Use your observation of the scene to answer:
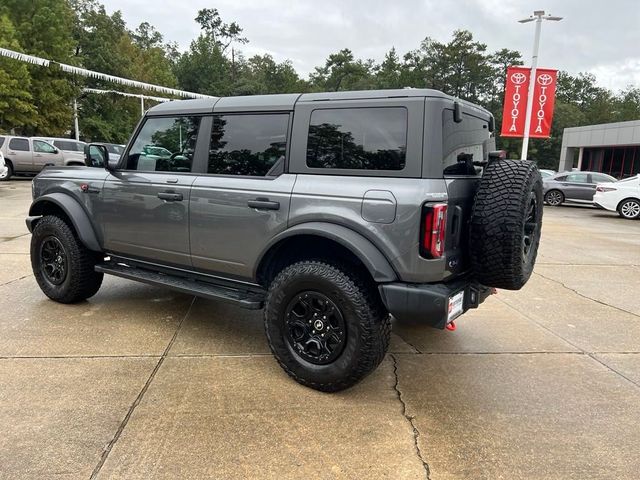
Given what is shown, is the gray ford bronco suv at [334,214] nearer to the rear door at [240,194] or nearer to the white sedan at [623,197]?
the rear door at [240,194]

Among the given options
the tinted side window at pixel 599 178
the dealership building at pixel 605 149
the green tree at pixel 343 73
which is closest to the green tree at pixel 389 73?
the green tree at pixel 343 73

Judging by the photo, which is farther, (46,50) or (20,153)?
(46,50)

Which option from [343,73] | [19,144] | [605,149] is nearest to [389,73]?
[343,73]

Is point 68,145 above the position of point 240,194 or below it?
above

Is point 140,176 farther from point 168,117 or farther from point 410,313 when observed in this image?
point 410,313

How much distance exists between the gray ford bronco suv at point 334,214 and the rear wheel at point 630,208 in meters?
13.4

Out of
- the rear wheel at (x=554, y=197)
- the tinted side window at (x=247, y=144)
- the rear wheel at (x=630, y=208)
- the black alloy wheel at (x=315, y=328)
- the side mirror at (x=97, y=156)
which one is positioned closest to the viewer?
the black alloy wheel at (x=315, y=328)

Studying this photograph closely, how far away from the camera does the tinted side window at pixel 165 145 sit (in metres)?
3.96

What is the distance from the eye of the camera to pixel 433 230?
2.80m

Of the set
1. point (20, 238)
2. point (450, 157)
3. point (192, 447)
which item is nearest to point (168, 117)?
point (450, 157)

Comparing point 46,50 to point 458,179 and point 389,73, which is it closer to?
point 458,179

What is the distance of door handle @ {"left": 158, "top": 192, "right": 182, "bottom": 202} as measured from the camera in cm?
381

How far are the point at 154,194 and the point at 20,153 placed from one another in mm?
18155

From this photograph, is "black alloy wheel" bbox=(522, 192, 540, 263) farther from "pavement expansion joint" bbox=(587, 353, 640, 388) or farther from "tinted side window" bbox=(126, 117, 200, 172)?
"tinted side window" bbox=(126, 117, 200, 172)
